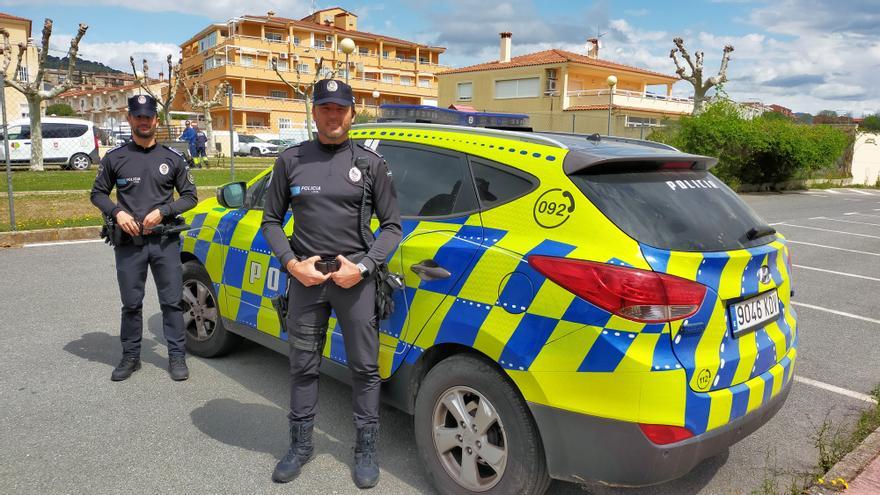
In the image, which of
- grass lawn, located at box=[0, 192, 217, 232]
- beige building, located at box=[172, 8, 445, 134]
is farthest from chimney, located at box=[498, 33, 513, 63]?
grass lawn, located at box=[0, 192, 217, 232]

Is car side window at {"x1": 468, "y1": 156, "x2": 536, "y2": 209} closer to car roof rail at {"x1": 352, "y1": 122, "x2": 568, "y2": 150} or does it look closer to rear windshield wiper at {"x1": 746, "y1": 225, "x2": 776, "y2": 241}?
car roof rail at {"x1": 352, "y1": 122, "x2": 568, "y2": 150}

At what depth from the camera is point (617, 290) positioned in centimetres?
237

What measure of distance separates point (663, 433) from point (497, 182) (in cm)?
124

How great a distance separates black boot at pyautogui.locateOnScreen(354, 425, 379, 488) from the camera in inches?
119

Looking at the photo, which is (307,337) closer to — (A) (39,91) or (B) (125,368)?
(B) (125,368)

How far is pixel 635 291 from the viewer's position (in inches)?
92.7

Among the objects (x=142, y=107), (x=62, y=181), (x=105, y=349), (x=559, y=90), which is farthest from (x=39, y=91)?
(x=559, y=90)

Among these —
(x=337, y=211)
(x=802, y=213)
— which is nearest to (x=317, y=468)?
(x=337, y=211)

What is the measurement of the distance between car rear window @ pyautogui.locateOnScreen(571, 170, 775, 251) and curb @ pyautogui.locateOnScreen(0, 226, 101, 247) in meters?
9.20

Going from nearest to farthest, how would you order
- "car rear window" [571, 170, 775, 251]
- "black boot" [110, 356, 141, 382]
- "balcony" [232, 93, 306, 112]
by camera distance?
1. "car rear window" [571, 170, 775, 251]
2. "black boot" [110, 356, 141, 382]
3. "balcony" [232, 93, 306, 112]

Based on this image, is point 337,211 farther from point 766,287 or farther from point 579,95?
point 579,95

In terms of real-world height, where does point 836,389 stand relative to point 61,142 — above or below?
below

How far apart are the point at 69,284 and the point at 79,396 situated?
10.9 ft

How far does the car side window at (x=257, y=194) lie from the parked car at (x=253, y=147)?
1608 inches
